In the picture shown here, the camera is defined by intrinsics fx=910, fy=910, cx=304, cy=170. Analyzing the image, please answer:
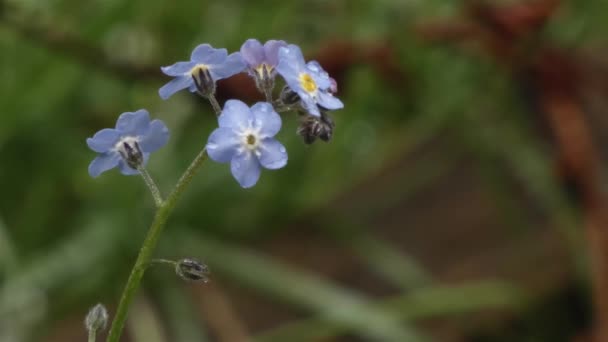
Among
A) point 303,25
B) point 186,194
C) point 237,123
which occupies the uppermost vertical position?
point 303,25

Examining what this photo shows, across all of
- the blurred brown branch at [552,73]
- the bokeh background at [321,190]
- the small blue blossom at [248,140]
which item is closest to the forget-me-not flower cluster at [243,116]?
the small blue blossom at [248,140]

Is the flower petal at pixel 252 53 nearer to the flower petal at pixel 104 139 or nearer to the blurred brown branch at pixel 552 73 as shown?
the flower petal at pixel 104 139

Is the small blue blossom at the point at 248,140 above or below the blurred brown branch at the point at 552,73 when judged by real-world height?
below

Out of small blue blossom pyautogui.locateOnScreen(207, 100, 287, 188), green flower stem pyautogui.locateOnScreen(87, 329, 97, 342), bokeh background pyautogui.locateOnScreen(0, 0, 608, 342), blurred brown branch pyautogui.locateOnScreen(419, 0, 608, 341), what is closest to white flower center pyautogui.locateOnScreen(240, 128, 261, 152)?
small blue blossom pyautogui.locateOnScreen(207, 100, 287, 188)

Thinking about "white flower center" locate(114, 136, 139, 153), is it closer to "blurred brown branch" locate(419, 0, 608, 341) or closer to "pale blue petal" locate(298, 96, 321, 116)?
"pale blue petal" locate(298, 96, 321, 116)

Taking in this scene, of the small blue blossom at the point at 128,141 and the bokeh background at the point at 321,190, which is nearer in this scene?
the small blue blossom at the point at 128,141

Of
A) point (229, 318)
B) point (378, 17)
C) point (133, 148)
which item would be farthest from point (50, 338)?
point (133, 148)

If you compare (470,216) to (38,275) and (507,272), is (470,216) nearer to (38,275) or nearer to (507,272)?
(507,272)
